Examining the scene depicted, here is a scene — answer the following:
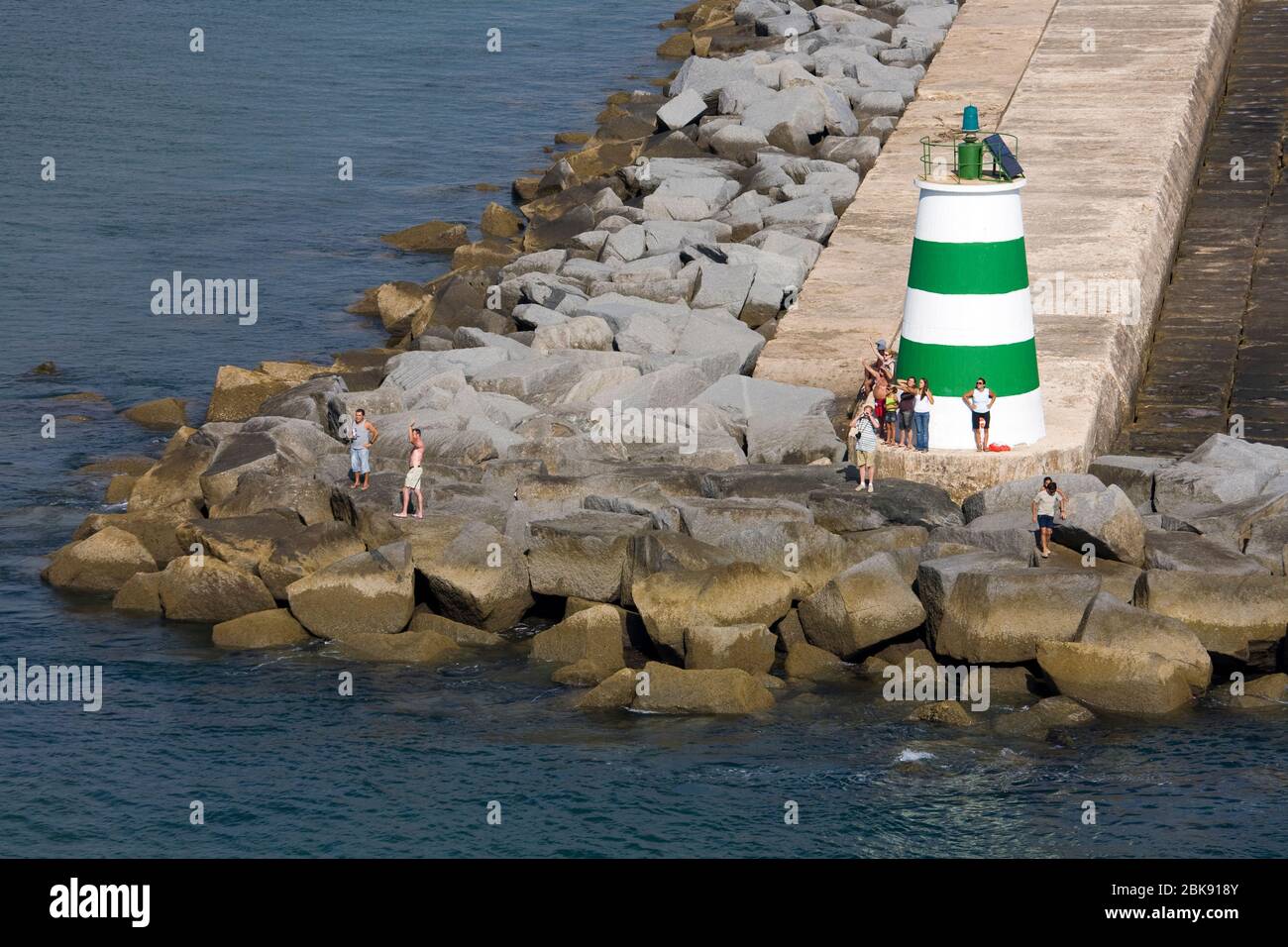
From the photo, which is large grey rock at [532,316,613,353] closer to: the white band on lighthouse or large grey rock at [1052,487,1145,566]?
the white band on lighthouse

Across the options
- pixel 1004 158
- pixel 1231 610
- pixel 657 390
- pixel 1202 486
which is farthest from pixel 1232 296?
pixel 1231 610

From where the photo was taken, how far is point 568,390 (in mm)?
23516

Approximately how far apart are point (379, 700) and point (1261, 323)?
12809 millimetres

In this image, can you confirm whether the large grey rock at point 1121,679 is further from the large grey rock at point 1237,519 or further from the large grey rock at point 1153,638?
the large grey rock at point 1237,519

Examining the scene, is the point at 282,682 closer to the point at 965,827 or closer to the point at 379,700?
the point at 379,700

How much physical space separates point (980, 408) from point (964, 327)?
2.59 ft

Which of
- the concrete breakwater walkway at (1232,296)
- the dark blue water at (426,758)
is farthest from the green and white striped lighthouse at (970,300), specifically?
the dark blue water at (426,758)

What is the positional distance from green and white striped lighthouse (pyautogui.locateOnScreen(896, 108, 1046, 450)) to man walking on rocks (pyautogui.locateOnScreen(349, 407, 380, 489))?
5.29 meters

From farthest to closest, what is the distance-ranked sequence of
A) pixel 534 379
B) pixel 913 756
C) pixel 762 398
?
1. pixel 534 379
2. pixel 762 398
3. pixel 913 756

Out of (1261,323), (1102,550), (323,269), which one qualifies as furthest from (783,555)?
(323,269)

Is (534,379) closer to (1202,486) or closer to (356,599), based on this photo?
(356,599)

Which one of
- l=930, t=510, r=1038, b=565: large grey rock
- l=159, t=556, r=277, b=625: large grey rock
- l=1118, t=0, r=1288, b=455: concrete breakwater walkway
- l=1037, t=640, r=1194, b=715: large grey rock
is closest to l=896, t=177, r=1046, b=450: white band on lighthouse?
l=930, t=510, r=1038, b=565: large grey rock

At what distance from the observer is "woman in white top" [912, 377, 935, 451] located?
65.6ft

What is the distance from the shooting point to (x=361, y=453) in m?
20.7
